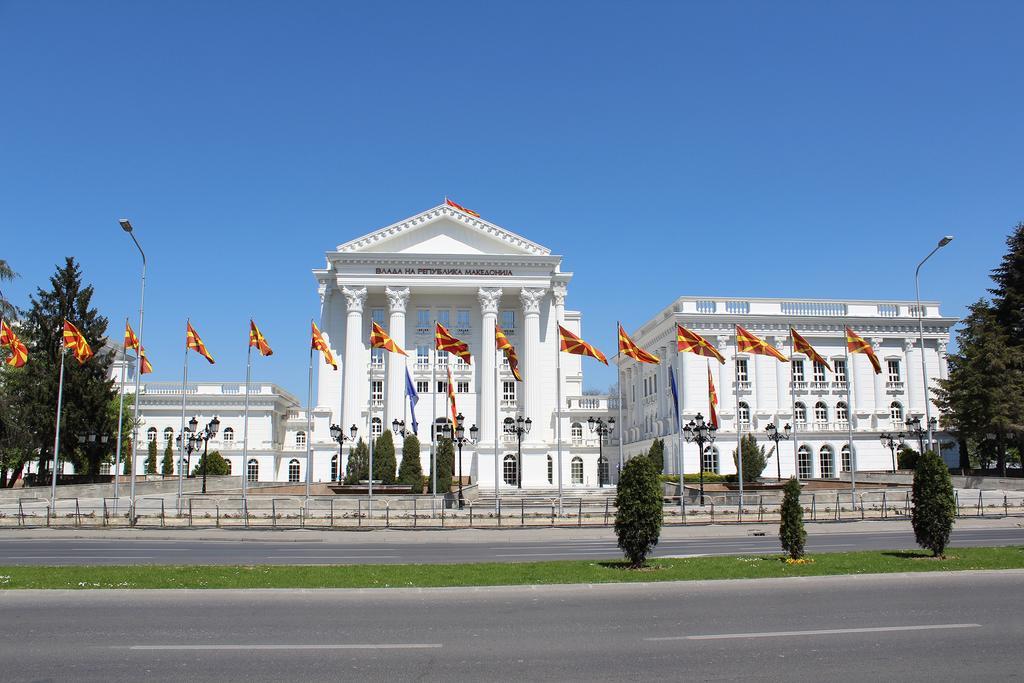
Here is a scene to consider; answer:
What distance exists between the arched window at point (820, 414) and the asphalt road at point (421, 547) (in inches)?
1388

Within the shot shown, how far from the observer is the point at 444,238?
228ft

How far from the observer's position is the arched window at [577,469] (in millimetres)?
74062

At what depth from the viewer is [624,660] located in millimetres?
9703

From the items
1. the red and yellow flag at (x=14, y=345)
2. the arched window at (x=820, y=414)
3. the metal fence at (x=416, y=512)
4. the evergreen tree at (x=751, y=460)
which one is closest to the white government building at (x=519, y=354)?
the arched window at (x=820, y=414)

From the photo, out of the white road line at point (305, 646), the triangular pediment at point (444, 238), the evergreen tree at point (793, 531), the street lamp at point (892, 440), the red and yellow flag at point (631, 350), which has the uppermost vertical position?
the triangular pediment at point (444, 238)

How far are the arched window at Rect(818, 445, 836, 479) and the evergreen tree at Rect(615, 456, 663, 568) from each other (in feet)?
176

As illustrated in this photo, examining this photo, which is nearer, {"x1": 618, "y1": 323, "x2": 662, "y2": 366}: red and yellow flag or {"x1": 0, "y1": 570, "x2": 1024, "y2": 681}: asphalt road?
{"x1": 0, "y1": 570, "x2": 1024, "y2": 681}: asphalt road

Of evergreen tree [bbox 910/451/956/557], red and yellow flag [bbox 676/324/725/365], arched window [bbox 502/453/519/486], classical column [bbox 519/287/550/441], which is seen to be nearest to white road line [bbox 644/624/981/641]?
evergreen tree [bbox 910/451/956/557]

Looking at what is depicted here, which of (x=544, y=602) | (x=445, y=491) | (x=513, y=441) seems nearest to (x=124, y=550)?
(x=544, y=602)

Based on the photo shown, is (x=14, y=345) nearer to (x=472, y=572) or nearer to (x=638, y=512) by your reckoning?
(x=472, y=572)

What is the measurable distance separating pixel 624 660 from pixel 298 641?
13.5 ft

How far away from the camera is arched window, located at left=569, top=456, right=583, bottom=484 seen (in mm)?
74062

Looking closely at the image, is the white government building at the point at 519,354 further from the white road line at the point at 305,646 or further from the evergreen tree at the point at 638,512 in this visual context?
the white road line at the point at 305,646

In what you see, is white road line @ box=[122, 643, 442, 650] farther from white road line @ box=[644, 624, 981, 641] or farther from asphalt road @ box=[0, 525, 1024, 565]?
asphalt road @ box=[0, 525, 1024, 565]
